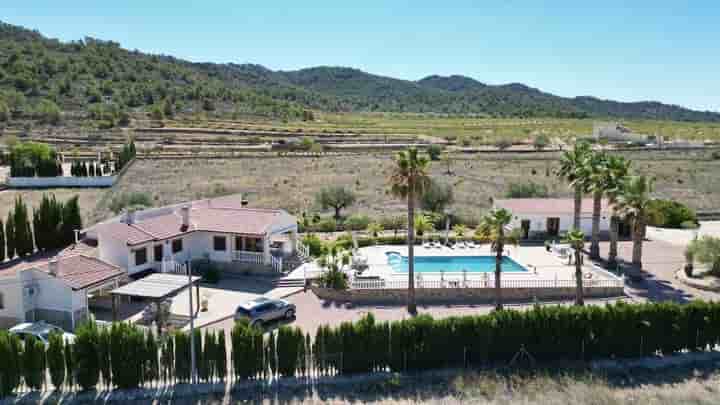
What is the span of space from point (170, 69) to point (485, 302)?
145909 millimetres

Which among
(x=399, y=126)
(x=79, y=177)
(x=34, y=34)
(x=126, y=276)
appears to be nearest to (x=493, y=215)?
(x=126, y=276)

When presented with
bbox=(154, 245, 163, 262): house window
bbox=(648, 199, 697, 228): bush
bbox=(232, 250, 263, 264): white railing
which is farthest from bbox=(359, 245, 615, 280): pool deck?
bbox=(648, 199, 697, 228): bush

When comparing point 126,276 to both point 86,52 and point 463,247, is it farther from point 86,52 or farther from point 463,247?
point 86,52

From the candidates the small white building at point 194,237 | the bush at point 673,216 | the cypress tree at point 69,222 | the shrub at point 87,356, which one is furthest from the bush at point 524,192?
the shrub at point 87,356

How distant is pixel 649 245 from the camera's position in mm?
40969

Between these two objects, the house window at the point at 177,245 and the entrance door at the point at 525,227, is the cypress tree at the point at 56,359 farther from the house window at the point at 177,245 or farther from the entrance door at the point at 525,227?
the entrance door at the point at 525,227

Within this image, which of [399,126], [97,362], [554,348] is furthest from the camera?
[399,126]

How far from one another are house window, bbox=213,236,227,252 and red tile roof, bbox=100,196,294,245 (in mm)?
547

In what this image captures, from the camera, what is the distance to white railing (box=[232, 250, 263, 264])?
33.5m

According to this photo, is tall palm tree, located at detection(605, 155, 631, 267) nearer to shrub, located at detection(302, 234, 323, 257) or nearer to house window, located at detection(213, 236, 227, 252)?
shrub, located at detection(302, 234, 323, 257)

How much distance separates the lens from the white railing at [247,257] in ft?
110

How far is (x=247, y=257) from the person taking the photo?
111ft

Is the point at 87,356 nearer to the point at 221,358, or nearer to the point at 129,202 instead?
the point at 221,358

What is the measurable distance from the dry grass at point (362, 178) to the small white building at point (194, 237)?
1818 cm
